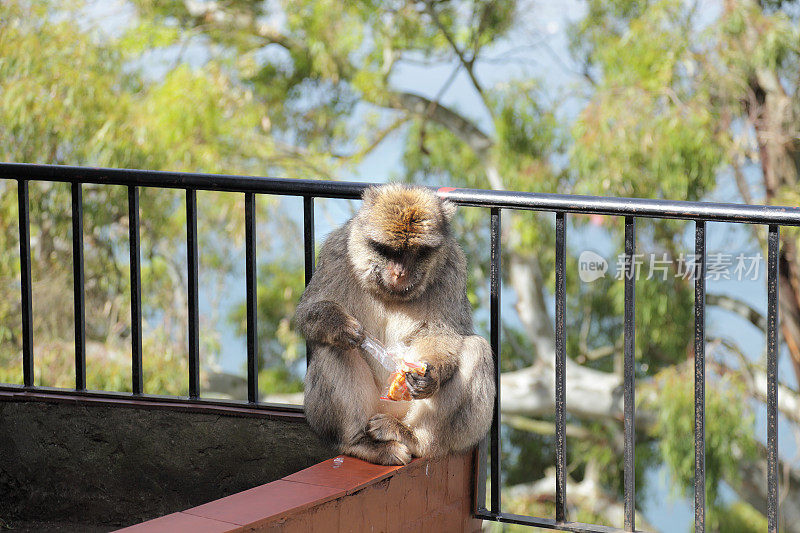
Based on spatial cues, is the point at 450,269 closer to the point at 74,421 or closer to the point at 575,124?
the point at 74,421

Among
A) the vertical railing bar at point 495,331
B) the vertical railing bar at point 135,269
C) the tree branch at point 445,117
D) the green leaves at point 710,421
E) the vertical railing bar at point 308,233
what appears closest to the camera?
the vertical railing bar at point 495,331

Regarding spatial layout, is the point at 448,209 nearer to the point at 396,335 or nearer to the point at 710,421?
the point at 396,335

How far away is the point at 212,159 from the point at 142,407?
25.8 ft

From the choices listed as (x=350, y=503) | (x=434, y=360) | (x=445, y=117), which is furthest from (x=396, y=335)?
(x=445, y=117)

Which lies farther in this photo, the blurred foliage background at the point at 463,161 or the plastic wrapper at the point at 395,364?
the blurred foliage background at the point at 463,161

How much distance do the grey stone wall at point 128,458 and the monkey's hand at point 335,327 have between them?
432mm

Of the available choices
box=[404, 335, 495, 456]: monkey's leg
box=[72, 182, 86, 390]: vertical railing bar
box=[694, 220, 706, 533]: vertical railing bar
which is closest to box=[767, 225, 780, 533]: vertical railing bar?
box=[694, 220, 706, 533]: vertical railing bar

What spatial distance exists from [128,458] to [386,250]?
1125 mm

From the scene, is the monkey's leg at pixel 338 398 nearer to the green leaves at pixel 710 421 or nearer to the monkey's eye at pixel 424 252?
the monkey's eye at pixel 424 252

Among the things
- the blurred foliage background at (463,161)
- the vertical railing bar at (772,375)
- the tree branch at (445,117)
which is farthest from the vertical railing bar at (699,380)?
the tree branch at (445,117)

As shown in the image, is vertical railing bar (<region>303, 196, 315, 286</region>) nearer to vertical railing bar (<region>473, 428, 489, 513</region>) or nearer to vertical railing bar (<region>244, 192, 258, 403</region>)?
vertical railing bar (<region>244, 192, 258, 403</region>)

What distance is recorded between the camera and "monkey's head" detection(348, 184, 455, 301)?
8.34ft

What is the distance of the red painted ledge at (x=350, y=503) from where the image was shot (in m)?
1.87

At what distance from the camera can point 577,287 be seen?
1198 centimetres
